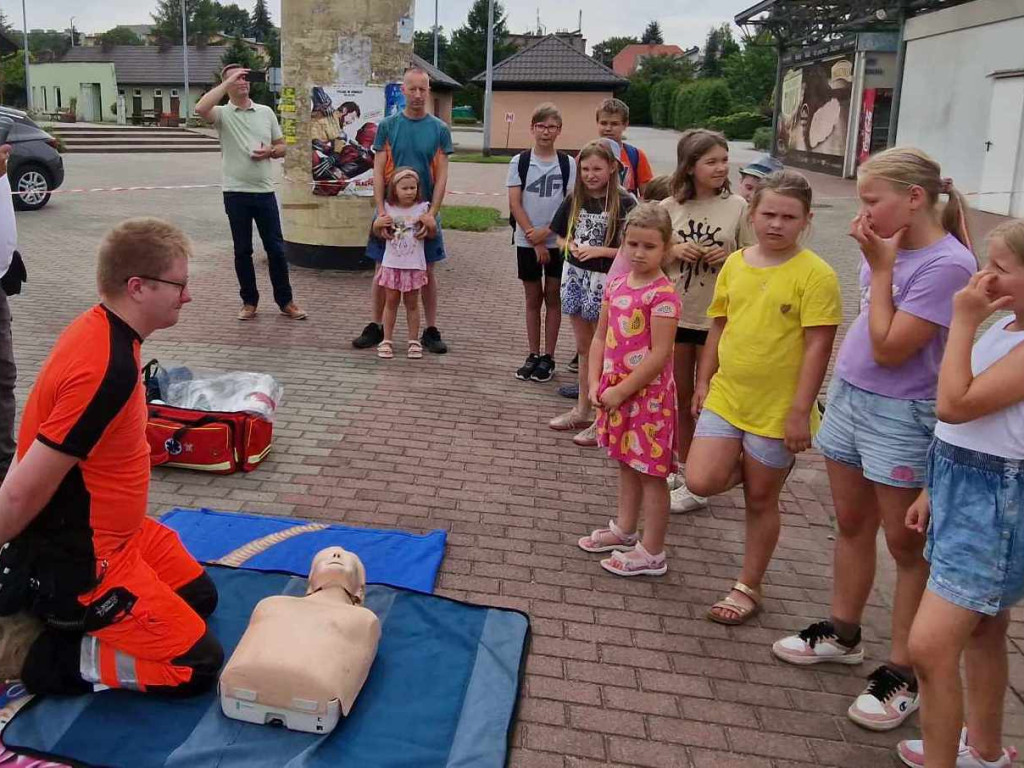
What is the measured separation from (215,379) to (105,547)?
8.18ft

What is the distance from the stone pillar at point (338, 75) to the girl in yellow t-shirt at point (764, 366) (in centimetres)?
705

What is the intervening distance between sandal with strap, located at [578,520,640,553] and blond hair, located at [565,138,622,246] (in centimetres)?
199

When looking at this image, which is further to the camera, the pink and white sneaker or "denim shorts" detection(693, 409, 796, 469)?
"denim shorts" detection(693, 409, 796, 469)

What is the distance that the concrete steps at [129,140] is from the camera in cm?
3100

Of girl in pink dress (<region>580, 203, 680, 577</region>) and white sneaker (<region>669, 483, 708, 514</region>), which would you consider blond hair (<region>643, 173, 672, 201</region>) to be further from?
white sneaker (<region>669, 483, 708, 514</region>)

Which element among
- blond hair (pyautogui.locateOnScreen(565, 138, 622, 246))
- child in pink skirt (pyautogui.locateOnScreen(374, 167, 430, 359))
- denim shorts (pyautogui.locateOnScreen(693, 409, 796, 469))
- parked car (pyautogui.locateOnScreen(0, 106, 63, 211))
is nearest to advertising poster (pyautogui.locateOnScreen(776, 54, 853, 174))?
parked car (pyautogui.locateOnScreen(0, 106, 63, 211))

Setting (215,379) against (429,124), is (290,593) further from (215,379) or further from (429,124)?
(429,124)

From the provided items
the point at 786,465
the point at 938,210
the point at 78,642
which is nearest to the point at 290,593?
the point at 78,642

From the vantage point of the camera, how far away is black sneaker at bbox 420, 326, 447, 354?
7.39m

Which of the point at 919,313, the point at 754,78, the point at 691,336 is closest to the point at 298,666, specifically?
the point at 919,313

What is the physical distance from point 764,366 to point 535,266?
320 cm

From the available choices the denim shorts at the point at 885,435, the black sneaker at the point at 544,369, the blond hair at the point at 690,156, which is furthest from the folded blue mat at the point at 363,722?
the black sneaker at the point at 544,369

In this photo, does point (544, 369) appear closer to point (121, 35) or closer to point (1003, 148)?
point (1003, 148)

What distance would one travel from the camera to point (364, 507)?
4.51 metres
